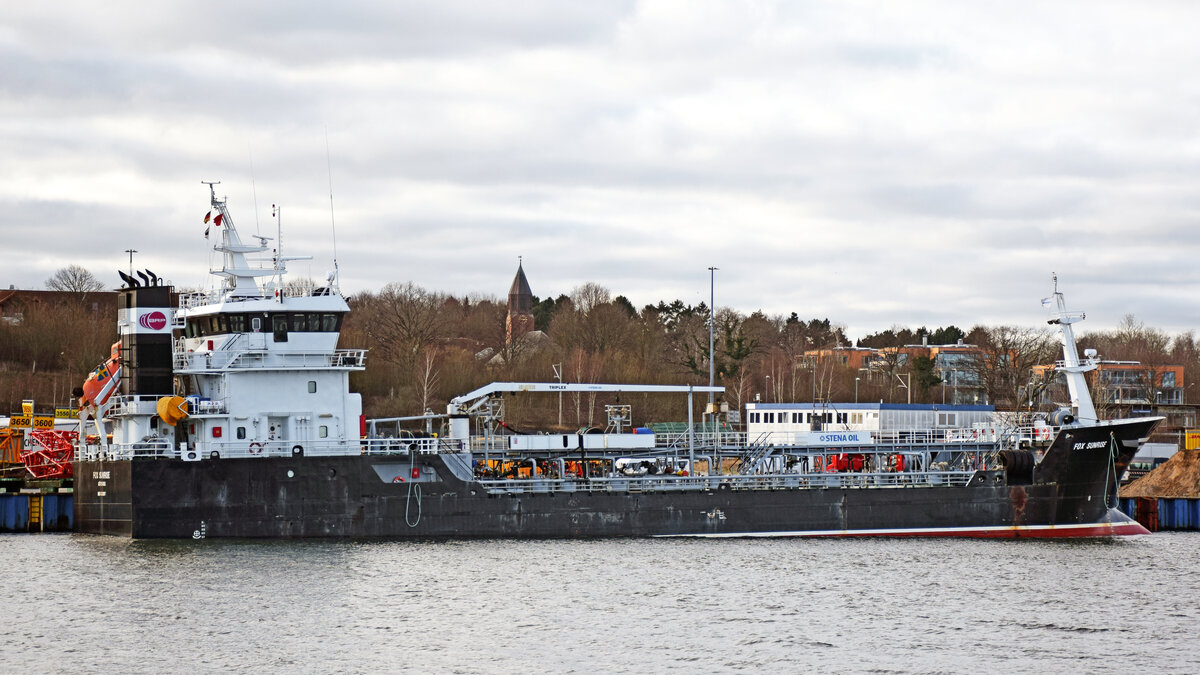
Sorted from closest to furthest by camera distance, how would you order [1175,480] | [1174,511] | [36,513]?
[36,513] < [1174,511] < [1175,480]

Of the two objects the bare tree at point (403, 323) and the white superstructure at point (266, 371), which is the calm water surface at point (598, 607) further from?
the bare tree at point (403, 323)

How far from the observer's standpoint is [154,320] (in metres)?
47.7

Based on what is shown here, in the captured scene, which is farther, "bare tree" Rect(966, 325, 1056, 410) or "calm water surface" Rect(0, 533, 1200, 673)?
"bare tree" Rect(966, 325, 1056, 410)

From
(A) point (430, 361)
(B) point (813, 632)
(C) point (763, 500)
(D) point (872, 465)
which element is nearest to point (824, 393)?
(A) point (430, 361)

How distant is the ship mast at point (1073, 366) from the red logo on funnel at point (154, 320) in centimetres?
3278

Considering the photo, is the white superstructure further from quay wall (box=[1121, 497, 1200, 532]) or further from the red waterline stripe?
quay wall (box=[1121, 497, 1200, 532])

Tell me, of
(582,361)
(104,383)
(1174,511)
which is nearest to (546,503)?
(104,383)

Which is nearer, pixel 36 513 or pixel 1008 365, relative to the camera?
pixel 36 513

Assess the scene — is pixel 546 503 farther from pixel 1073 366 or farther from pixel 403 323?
pixel 403 323

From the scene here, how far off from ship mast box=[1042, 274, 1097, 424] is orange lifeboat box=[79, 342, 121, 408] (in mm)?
34666

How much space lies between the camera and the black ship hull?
44.6 m

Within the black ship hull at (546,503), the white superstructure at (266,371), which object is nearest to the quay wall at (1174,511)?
the black ship hull at (546,503)

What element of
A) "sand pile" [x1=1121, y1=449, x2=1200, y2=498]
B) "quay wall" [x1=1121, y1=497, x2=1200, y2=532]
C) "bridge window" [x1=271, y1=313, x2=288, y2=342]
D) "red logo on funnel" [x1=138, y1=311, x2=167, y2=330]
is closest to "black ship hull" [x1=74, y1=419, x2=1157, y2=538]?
"bridge window" [x1=271, y1=313, x2=288, y2=342]

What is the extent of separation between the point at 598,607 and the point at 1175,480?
Result: 42.2 meters
